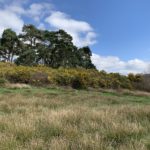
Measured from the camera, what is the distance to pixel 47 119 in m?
8.88

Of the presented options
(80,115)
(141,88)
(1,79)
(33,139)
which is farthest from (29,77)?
(33,139)

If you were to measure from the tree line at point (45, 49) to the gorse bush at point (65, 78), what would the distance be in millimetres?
18863

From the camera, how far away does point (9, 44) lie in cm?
5497

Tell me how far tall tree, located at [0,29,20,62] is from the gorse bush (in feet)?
75.7

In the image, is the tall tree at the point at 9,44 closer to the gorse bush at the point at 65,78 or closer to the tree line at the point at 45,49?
the tree line at the point at 45,49

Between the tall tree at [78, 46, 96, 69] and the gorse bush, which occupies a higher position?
the tall tree at [78, 46, 96, 69]

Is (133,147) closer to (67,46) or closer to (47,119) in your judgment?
(47,119)

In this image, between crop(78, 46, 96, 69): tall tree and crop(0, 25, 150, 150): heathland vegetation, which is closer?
crop(0, 25, 150, 150): heathland vegetation

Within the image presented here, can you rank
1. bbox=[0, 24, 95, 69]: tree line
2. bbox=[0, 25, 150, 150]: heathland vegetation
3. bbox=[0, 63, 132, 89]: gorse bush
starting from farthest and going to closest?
bbox=[0, 24, 95, 69]: tree line
bbox=[0, 63, 132, 89]: gorse bush
bbox=[0, 25, 150, 150]: heathland vegetation

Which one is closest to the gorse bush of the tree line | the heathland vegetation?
the heathland vegetation

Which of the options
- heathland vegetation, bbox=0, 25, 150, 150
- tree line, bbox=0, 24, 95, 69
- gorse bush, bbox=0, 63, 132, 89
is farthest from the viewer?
tree line, bbox=0, 24, 95, 69

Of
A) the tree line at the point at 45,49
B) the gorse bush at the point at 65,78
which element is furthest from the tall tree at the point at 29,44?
the gorse bush at the point at 65,78

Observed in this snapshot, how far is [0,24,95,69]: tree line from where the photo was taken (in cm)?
A: 5172

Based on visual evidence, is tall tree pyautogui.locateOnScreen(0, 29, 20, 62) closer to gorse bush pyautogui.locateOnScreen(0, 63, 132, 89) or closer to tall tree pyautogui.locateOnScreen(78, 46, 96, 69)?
tall tree pyautogui.locateOnScreen(78, 46, 96, 69)
